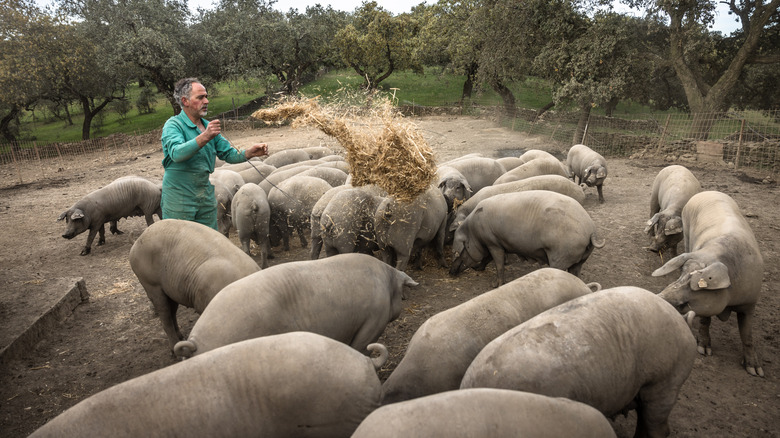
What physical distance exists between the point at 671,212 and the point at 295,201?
6.55m

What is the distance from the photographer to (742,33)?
19812 millimetres

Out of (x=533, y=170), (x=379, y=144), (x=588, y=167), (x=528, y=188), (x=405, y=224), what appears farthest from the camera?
(x=588, y=167)

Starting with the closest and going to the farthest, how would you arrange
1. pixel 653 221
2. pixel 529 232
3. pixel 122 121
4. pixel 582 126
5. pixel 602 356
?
pixel 602 356 < pixel 529 232 < pixel 653 221 < pixel 582 126 < pixel 122 121

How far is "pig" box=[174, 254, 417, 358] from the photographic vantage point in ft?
12.0

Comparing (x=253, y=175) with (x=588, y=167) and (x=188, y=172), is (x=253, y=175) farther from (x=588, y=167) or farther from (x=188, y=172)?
(x=588, y=167)

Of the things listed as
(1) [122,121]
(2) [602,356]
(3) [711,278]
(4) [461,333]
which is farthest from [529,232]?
(1) [122,121]

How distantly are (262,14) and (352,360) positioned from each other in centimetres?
3360

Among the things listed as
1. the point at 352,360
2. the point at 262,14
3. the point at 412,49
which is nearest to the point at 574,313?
the point at 352,360

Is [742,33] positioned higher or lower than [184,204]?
higher

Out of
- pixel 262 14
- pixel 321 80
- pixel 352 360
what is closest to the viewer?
pixel 352 360

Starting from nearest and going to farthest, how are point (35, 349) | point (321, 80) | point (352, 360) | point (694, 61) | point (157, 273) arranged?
point (352, 360), point (157, 273), point (35, 349), point (694, 61), point (321, 80)

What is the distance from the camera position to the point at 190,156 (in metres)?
4.55

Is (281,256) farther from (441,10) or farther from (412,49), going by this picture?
(412,49)

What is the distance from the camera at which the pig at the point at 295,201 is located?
26.7 ft
